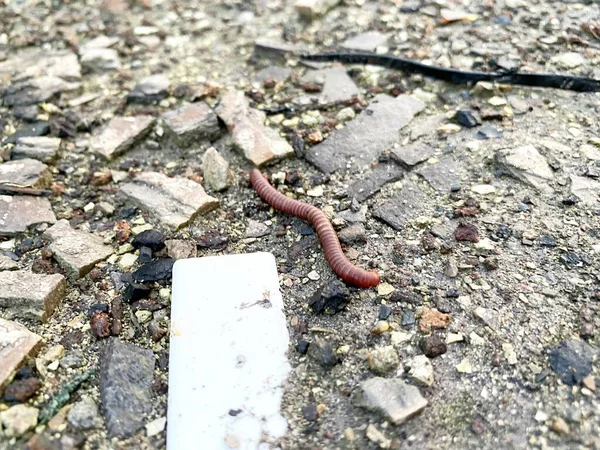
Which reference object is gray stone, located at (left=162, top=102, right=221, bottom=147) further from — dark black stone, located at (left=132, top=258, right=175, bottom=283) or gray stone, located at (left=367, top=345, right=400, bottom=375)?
gray stone, located at (left=367, top=345, right=400, bottom=375)

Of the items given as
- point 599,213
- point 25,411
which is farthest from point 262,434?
point 599,213

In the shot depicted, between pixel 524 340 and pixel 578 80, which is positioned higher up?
pixel 578 80

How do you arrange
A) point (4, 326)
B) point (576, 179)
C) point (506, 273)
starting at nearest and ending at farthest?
point (4, 326)
point (506, 273)
point (576, 179)

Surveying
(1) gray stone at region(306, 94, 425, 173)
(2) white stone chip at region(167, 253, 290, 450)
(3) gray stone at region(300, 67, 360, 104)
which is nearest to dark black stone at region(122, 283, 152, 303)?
(2) white stone chip at region(167, 253, 290, 450)

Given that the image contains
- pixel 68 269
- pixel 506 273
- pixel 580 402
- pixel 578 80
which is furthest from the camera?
Result: pixel 578 80

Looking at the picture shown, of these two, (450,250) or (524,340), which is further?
(450,250)

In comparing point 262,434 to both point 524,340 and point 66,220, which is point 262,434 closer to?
point 524,340
